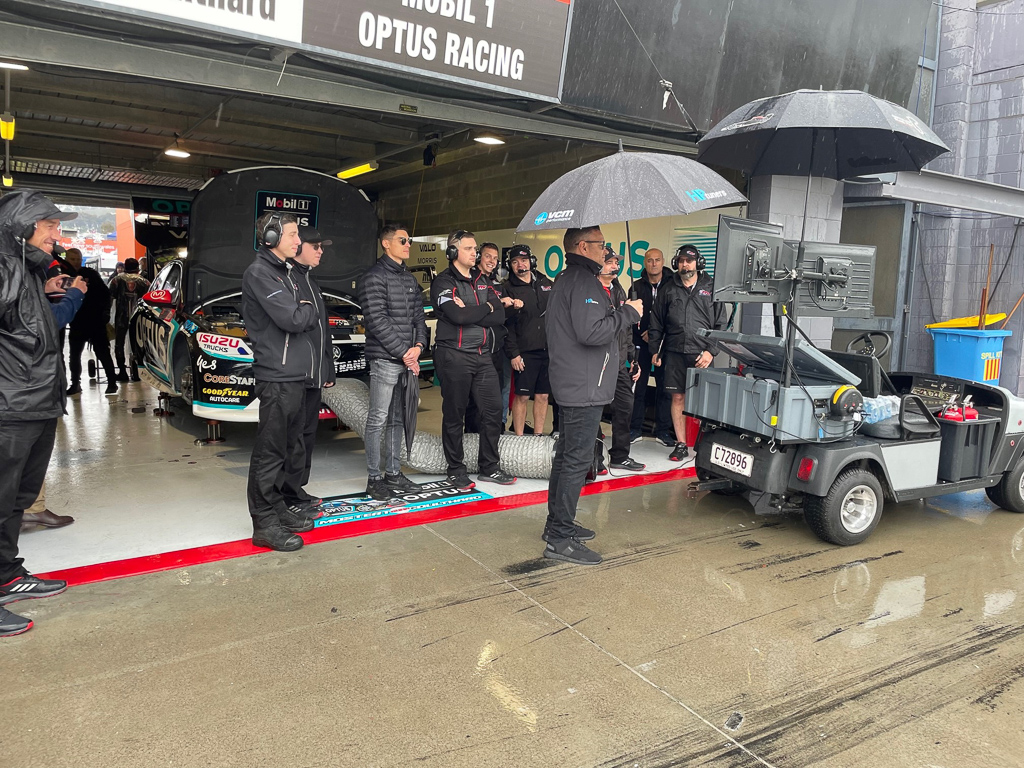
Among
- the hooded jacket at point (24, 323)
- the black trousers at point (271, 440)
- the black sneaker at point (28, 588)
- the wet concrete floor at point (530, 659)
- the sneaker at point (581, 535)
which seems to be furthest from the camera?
the sneaker at point (581, 535)

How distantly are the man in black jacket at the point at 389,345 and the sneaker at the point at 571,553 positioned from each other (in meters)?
1.50

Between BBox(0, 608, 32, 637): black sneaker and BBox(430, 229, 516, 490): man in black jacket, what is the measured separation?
114 inches

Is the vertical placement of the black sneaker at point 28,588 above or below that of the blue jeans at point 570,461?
below

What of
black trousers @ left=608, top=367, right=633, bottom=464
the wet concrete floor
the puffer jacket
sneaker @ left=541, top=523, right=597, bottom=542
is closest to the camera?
the wet concrete floor

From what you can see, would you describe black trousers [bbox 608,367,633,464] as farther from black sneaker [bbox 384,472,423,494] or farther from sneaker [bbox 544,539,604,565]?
sneaker [bbox 544,539,604,565]

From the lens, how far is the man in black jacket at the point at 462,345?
17.8 ft

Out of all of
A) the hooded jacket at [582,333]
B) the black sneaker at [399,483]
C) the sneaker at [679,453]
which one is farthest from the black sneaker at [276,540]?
the sneaker at [679,453]

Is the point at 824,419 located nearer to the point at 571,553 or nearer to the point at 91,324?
the point at 571,553

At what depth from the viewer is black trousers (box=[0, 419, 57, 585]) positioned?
135 inches

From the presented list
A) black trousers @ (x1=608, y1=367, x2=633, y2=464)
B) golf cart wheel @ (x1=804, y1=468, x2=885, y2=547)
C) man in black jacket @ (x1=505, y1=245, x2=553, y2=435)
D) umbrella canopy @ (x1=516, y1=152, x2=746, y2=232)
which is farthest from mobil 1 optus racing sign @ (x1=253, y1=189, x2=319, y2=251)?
golf cart wheel @ (x1=804, y1=468, x2=885, y2=547)

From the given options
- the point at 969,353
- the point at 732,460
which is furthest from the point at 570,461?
the point at 969,353

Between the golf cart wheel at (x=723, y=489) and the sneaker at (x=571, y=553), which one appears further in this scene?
the golf cart wheel at (x=723, y=489)

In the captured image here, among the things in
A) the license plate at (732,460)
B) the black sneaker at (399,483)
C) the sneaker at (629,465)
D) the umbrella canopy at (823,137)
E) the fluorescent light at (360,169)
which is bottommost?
the black sneaker at (399,483)

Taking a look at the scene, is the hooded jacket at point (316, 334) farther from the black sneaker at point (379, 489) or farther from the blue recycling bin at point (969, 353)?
the blue recycling bin at point (969, 353)
